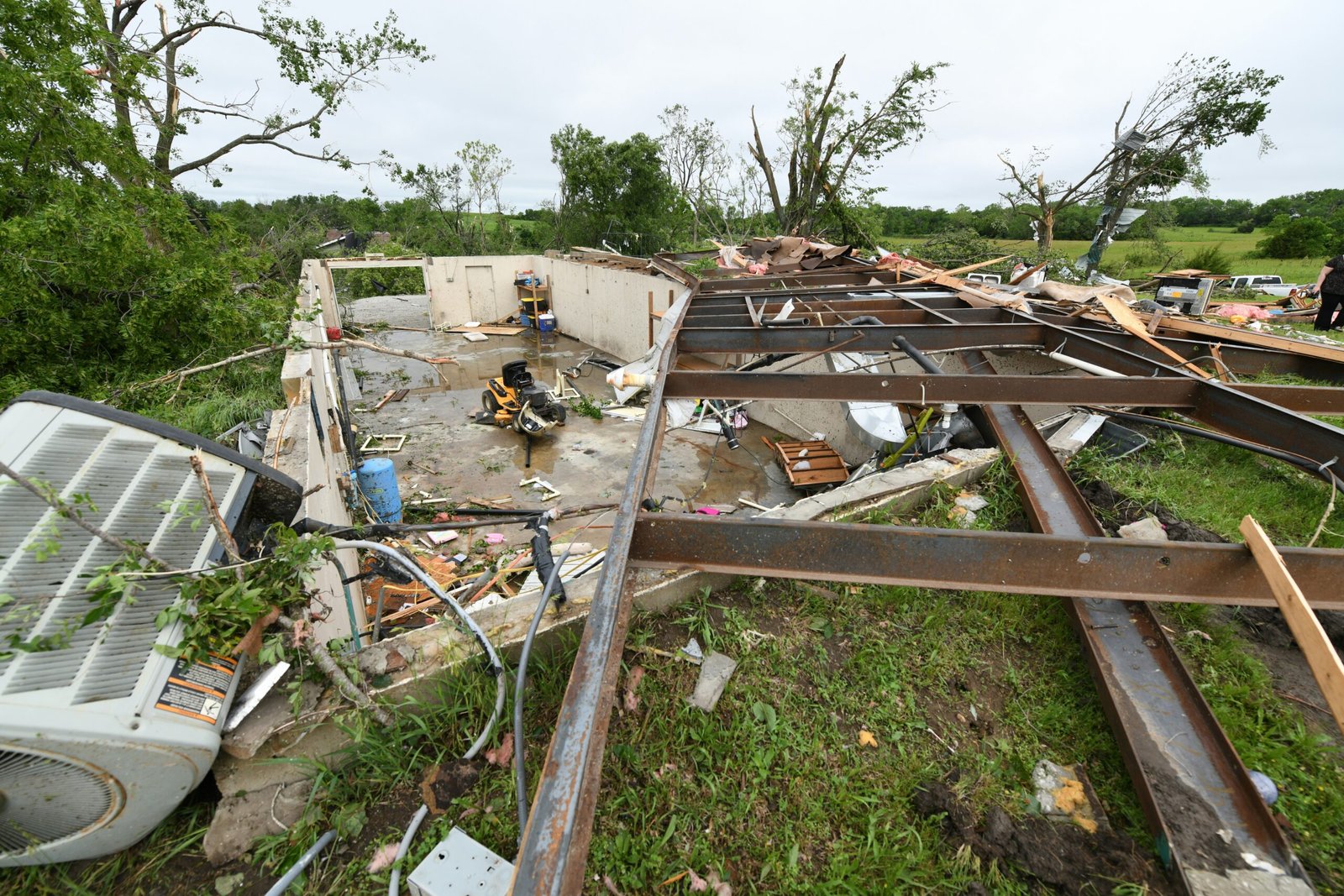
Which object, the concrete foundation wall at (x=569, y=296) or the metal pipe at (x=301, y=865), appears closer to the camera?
the metal pipe at (x=301, y=865)

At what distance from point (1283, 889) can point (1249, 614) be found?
159cm

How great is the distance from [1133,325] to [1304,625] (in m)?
3.99

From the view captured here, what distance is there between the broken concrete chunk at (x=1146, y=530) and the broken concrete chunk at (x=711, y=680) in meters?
2.48

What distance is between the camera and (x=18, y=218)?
4.40 meters

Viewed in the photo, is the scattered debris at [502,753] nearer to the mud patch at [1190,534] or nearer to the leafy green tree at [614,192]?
the mud patch at [1190,534]

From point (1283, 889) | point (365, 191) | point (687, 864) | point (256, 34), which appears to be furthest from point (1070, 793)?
point (256, 34)

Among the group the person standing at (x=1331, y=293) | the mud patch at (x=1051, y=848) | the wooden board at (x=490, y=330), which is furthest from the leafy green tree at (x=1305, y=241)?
the mud patch at (x=1051, y=848)

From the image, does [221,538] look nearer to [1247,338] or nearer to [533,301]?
[1247,338]

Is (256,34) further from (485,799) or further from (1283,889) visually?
(1283,889)

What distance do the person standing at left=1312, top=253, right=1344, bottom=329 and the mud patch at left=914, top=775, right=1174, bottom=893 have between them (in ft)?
40.7

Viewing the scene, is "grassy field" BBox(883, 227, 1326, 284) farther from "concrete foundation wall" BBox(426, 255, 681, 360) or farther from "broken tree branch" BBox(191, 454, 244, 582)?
"broken tree branch" BBox(191, 454, 244, 582)

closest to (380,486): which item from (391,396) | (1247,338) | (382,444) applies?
(382,444)

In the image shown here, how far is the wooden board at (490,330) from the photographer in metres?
18.0

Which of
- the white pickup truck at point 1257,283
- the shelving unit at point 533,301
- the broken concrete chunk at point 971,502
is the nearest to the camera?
the broken concrete chunk at point 971,502
